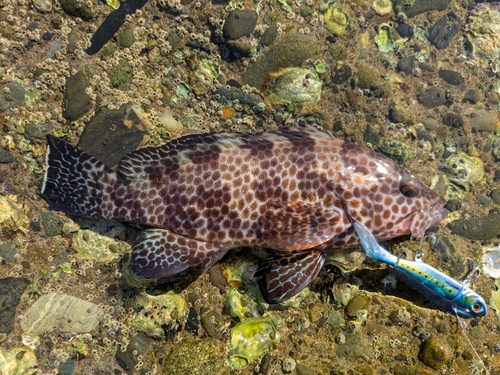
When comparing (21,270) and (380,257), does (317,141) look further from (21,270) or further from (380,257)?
(21,270)

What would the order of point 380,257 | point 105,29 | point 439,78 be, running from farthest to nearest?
point 439,78, point 105,29, point 380,257

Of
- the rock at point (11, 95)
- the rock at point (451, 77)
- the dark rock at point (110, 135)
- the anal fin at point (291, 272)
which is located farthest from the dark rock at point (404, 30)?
the rock at point (11, 95)

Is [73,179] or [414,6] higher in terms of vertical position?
[414,6]

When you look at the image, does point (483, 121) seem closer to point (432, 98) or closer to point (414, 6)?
point (432, 98)

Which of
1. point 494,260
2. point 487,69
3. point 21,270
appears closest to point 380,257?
point 494,260

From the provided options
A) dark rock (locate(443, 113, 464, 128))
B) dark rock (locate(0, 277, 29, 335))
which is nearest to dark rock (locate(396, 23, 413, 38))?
dark rock (locate(443, 113, 464, 128))

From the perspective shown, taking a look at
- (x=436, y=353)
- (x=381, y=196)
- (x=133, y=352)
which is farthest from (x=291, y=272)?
(x=133, y=352)
